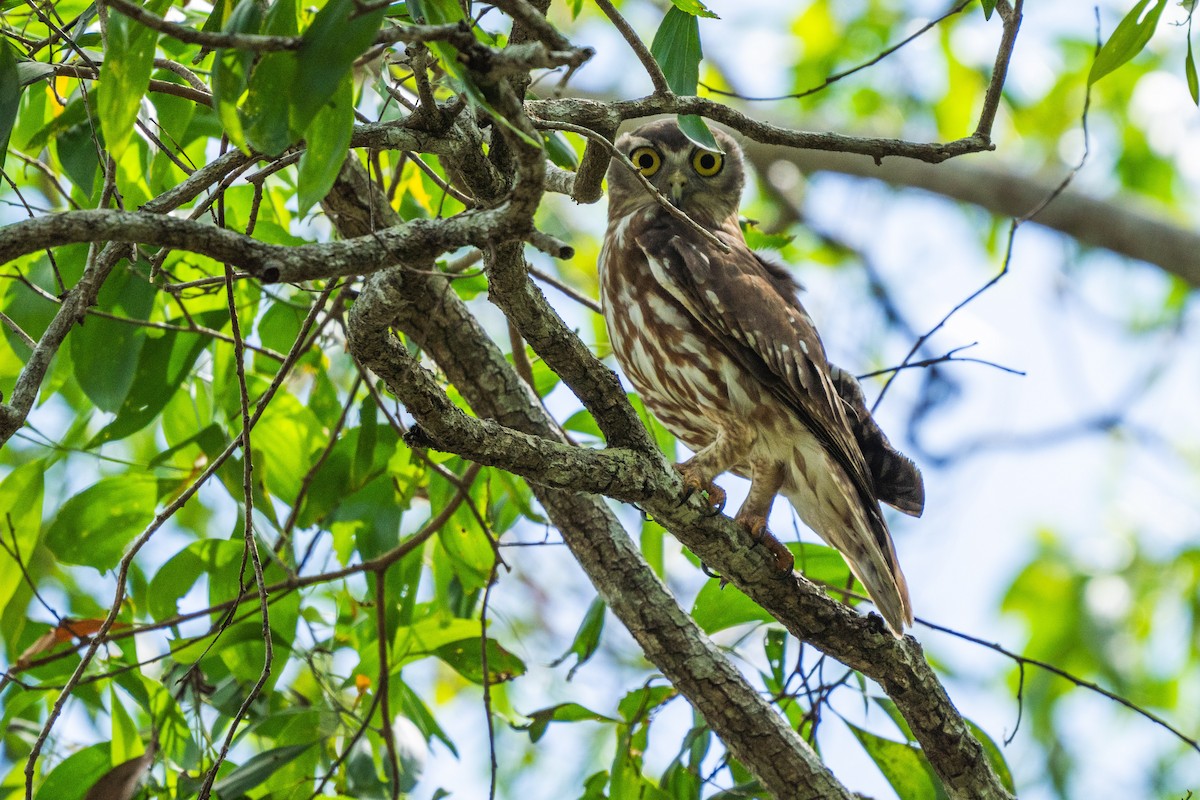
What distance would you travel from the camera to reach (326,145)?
5.70 ft

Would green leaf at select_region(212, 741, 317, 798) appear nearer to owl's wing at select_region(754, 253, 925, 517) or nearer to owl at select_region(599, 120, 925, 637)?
owl at select_region(599, 120, 925, 637)

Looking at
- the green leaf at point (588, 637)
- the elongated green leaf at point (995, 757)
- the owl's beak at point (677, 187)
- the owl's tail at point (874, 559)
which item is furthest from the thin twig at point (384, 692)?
the owl's beak at point (677, 187)

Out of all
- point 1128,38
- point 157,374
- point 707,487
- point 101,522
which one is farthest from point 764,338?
point 101,522

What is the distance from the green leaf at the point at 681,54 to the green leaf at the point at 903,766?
214 centimetres

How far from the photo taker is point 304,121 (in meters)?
1.58

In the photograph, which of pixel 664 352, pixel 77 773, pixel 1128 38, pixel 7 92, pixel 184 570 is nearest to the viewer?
pixel 7 92

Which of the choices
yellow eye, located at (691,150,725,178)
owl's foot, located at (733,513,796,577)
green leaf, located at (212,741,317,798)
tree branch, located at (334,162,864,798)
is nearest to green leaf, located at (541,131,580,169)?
tree branch, located at (334,162,864,798)

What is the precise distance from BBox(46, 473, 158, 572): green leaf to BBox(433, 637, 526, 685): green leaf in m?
1.06

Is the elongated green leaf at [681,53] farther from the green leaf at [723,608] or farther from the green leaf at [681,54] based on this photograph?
the green leaf at [723,608]

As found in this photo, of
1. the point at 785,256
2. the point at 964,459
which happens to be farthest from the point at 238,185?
the point at 964,459

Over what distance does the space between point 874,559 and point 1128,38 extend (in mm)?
1877

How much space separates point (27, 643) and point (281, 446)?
3.48 ft

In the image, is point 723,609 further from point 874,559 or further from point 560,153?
point 560,153

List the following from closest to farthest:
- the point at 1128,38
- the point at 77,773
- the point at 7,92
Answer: the point at 7,92, the point at 1128,38, the point at 77,773
